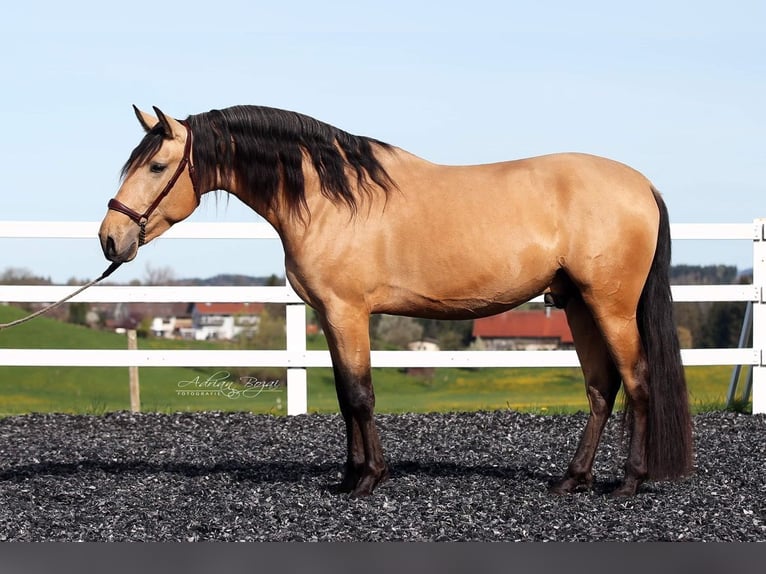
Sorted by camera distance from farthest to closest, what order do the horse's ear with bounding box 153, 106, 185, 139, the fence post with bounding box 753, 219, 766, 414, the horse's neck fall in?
1. the fence post with bounding box 753, 219, 766, 414
2. the horse's neck
3. the horse's ear with bounding box 153, 106, 185, 139

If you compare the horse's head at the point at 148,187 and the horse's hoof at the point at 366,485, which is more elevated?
the horse's head at the point at 148,187

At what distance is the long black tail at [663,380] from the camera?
4891 millimetres

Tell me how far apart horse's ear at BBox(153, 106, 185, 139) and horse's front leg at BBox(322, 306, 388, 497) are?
1.26 metres

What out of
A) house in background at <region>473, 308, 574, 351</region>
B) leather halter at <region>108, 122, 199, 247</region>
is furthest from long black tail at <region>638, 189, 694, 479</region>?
house in background at <region>473, 308, 574, 351</region>

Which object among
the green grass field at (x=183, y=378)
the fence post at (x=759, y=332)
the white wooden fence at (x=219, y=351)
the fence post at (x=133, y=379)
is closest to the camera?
the white wooden fence at (x=219, y=351)

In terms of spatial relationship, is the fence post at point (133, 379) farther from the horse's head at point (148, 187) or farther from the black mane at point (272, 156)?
the black mane at point (272, 156)

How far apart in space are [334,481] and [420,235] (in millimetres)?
1659

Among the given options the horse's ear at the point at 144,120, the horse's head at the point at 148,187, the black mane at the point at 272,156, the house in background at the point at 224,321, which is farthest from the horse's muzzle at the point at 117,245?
the house in background at the point at 224,321

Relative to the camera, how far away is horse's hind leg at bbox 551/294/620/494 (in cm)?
511

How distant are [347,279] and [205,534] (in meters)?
1.45

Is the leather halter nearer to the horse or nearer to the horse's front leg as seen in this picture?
the horse

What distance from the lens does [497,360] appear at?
26.9 feet

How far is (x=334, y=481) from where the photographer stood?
17.8 ft

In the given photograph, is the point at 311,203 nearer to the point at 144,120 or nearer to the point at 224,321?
the point at 144,120
